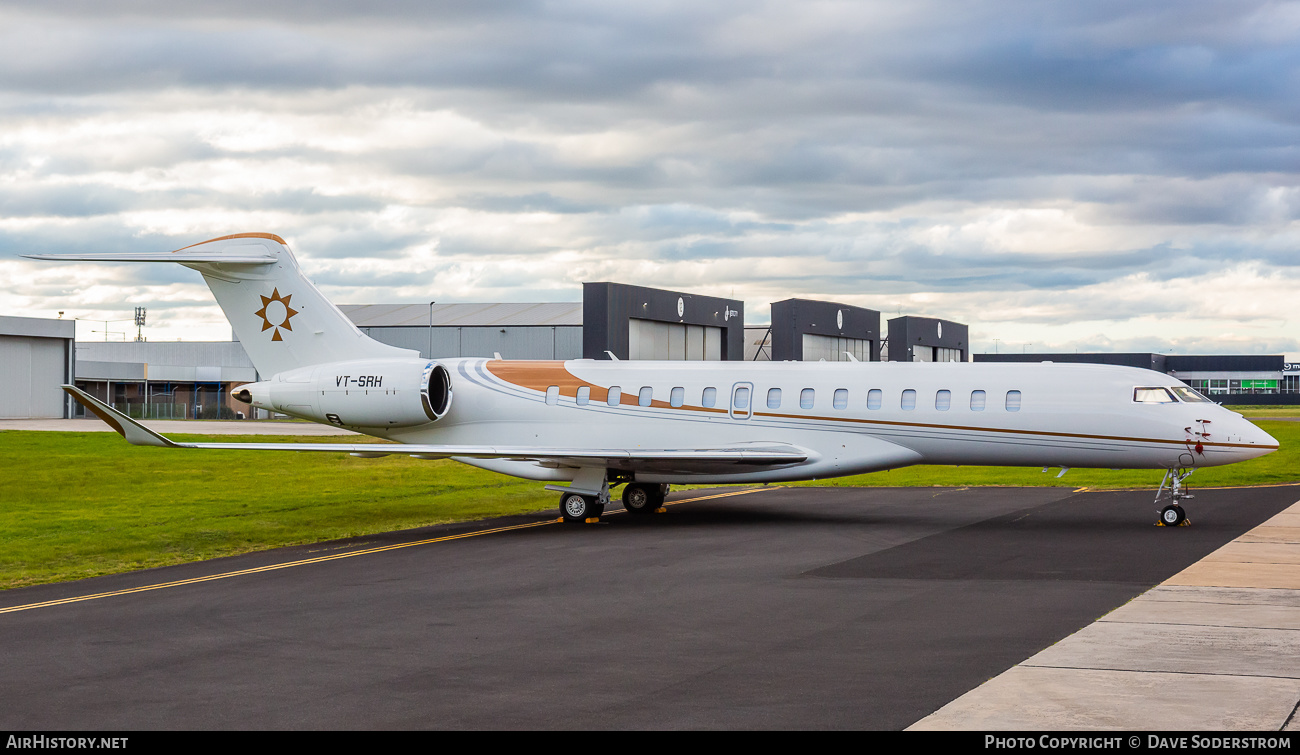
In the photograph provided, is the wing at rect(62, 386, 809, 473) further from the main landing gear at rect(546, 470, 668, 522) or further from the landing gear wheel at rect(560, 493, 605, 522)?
the landing gear wheel at rect(560, 493, 605, 522)

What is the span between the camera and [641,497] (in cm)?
2400

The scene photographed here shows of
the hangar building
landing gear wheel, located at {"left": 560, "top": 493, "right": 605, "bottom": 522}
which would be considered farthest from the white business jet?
the hangar building

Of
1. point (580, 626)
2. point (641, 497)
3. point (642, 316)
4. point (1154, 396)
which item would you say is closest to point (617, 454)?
point (641, 497)

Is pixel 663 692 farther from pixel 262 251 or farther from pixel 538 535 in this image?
pixel 262 251

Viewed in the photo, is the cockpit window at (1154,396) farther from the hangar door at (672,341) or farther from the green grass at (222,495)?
the hangar door at (672,341)

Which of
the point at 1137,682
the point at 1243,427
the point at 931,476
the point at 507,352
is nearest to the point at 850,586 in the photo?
the point at 1137,682

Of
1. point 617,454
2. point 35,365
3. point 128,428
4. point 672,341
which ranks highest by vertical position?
point 672,341

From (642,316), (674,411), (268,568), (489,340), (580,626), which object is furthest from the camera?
(489,340)

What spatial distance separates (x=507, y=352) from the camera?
227 ft

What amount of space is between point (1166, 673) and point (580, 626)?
208 inches

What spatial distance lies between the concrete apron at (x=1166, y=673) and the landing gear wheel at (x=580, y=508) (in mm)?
11085

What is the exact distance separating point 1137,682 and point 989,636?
83.1 inches

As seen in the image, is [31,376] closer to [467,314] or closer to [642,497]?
[467,314]

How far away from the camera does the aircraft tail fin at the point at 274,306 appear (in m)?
23.9
